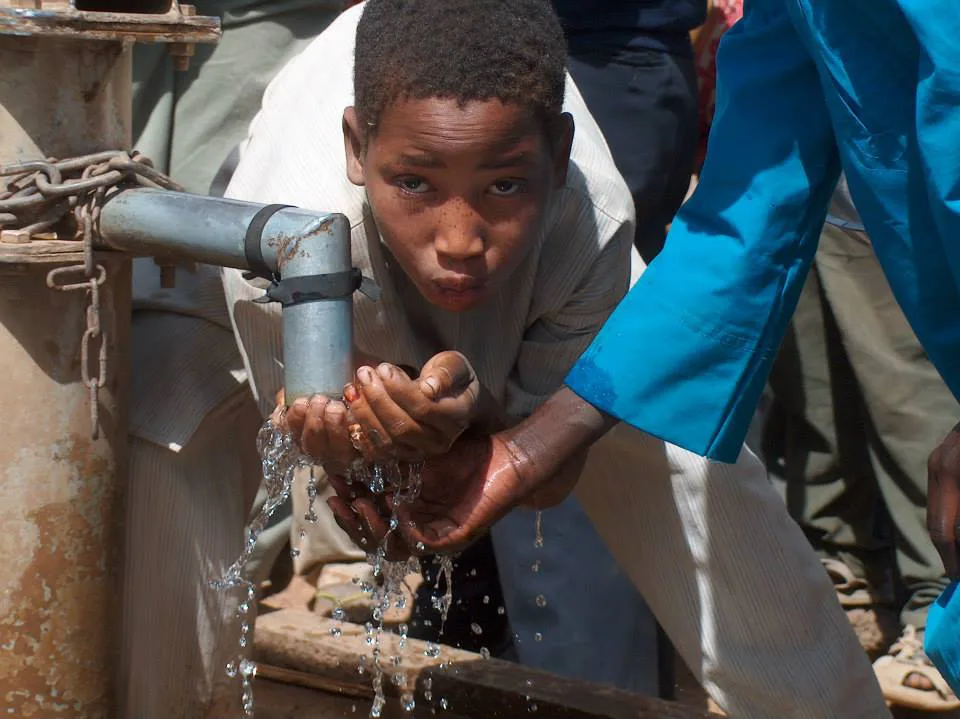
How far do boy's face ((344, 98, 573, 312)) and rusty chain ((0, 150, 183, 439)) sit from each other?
0.44 m

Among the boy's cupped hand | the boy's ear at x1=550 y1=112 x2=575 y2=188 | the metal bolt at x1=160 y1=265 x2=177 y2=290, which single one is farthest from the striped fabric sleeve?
the metal bolt at x1=160 y1=265 x2=177 y2=290

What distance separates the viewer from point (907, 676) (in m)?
3.38

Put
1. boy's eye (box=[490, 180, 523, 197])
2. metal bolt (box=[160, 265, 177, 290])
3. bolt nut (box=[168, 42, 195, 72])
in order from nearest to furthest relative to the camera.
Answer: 1. boy's eye (box=[490, 180, 523, 197])
2. bolt nut (box=[168, 42, 195, 72])
3. metal bolt (box=[160, 265, 177, 290])

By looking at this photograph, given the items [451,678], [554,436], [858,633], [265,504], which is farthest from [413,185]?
[858,633]

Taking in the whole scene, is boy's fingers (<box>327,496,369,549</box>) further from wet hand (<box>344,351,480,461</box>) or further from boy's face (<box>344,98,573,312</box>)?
boy's face (<box>344,98,573,312</box>)

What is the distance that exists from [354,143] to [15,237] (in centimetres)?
52

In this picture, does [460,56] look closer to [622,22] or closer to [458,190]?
[458,190]

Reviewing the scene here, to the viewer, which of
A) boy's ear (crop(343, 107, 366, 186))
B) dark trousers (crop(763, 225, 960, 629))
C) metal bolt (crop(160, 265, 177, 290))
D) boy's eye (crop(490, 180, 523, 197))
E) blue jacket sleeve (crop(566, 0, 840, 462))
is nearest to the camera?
blue jacket sleeve (crop(566, 0, 840, 462))

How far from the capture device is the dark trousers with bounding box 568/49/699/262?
346 cm

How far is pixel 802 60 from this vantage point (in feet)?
6.63

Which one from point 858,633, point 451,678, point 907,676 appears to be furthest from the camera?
point 858,633

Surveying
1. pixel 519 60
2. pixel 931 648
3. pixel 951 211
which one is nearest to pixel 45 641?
pixel 519 60

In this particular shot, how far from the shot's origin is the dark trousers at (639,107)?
136 inches

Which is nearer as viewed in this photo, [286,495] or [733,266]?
[733,266]
